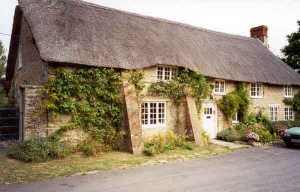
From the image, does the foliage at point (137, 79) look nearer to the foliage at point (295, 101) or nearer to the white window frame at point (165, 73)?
the white window frame at point (165, 73)

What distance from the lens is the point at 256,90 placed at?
26.8m

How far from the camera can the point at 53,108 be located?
51.8ft

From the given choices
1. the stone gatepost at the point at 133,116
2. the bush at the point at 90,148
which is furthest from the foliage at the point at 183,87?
the bush at the point at 90,148

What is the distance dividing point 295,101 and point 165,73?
14968mm

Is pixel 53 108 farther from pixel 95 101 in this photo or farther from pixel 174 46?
pixel 174 46

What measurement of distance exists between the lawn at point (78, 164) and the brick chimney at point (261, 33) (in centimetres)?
2069

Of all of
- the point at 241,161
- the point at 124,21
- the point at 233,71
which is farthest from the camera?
the point at 233,71

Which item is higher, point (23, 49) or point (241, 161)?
point (23, 49)

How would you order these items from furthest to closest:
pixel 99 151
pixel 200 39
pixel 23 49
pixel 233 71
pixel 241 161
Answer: pixel 200 39, pixel 233 71, pixel 23 49, pixel 99 151, pixel 241 161

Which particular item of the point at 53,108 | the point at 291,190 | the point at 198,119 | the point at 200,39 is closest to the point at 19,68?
the point at 53,108

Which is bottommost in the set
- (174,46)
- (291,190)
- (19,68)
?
(291,190)

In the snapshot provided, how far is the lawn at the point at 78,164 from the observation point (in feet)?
38.4

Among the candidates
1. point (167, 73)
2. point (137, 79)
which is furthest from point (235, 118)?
point (137, 79)

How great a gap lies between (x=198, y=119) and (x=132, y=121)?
5.82 m
